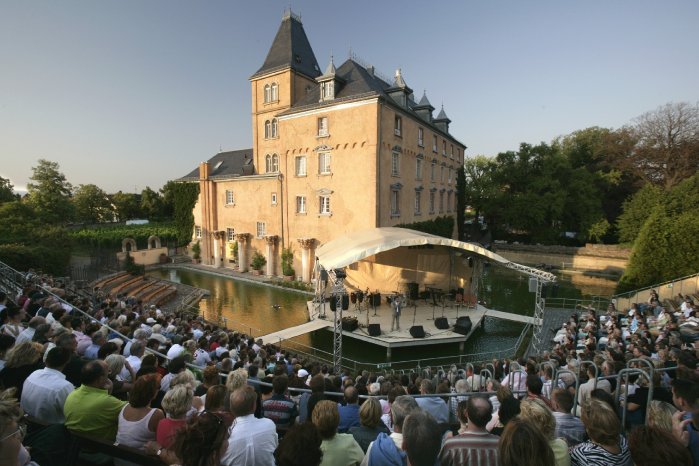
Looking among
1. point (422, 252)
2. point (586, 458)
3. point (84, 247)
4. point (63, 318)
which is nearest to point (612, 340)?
point (586, 458)

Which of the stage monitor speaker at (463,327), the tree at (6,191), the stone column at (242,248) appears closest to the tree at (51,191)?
the tree at (6,191)

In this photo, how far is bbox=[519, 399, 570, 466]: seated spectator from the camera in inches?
109

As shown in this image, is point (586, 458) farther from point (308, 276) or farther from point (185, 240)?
point (185, 240)

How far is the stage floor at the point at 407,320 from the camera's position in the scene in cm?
1470

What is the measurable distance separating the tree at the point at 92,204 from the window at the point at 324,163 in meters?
56.6

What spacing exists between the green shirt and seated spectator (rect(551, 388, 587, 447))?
4.42 metres

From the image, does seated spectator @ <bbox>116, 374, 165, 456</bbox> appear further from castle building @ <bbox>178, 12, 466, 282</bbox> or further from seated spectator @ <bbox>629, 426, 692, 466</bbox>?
castle building @ <bbox>178, 12, 466, 282</bbox>

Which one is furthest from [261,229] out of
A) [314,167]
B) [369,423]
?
[369,423]

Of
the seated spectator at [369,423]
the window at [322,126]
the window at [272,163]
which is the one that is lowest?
the seated spectator at [369,423]

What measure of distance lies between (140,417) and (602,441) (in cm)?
409

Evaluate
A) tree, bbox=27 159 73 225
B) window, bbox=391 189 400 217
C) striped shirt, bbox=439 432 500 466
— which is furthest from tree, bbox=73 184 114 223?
striped shirt, bbox=439 432 500 466

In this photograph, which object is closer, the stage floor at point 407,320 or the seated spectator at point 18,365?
the seated spectator at point 18,365

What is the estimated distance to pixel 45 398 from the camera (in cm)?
350

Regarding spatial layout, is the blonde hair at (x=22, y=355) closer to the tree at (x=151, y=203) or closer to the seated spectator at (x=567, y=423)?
the seated spectator at (x=567, y=423)
